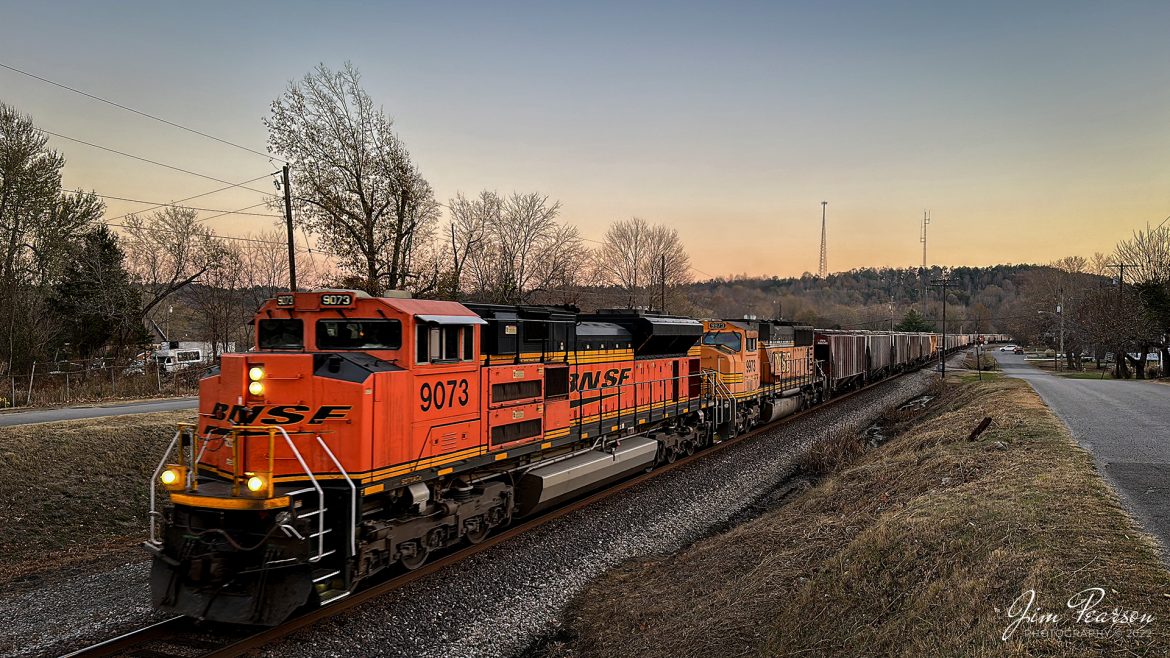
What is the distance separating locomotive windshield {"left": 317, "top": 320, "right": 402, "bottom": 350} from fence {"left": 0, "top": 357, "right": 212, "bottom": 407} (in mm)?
17590

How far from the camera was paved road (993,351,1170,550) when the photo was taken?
8156mm

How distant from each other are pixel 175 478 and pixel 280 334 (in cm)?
199

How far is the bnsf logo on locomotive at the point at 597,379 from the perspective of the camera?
1101 centimetres

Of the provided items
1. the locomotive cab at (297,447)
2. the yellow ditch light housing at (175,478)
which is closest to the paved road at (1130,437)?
the locomotive cab at (297,447)

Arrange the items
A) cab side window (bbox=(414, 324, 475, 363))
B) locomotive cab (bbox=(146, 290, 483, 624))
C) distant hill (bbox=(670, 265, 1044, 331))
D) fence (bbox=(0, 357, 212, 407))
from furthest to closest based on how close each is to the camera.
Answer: distant hill (bbox=(670, 265, 1044, 331)) → fence (bbox=(0, 357, 212, 407)) → cab side window (bbox=(414, 324, 475, 363)) → locomotive cab (bbox=(146, 290, 483, 624))

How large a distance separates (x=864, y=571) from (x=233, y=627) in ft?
21.9

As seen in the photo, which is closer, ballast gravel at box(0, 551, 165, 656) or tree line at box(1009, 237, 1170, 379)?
ballast gravel at box(0, 551, 165, 656)

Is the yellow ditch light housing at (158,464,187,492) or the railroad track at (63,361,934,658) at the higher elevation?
the yellow ditch light housing at (158,464,187,492)

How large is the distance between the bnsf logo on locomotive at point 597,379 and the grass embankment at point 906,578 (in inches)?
128

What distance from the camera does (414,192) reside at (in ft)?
76.3

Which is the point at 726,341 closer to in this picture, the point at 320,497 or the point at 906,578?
the point at 906,578

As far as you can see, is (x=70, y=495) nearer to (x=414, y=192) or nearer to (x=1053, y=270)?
(x=414, y=192)

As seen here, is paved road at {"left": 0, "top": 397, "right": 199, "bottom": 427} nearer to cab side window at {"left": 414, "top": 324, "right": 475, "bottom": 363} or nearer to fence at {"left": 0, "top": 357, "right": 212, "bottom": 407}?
fence at {"left": 0, "top": 357, "right": 212, "bottom": 407}

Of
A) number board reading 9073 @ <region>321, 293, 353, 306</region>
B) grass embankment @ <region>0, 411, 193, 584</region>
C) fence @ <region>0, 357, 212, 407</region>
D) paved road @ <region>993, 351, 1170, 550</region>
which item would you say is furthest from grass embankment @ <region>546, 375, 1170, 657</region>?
fence @ <region>0, 357, 212, 407</region>
